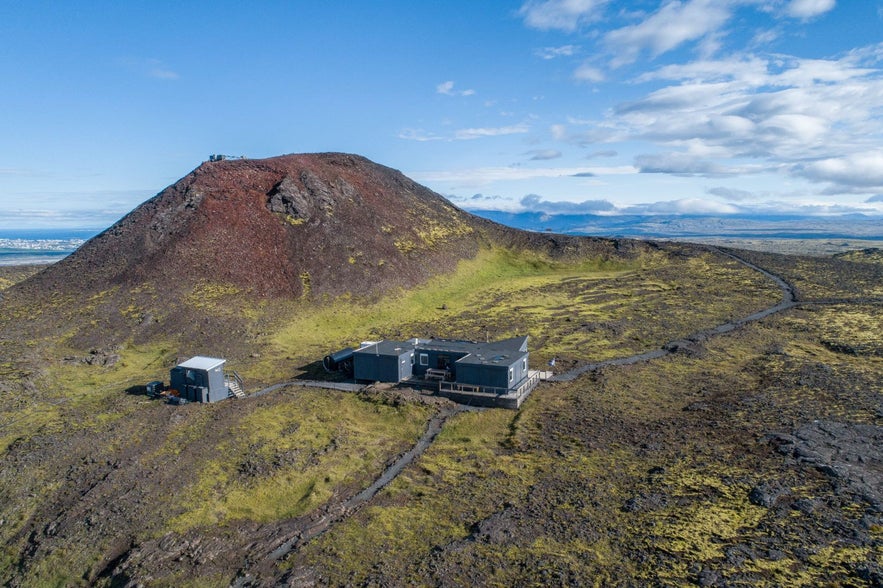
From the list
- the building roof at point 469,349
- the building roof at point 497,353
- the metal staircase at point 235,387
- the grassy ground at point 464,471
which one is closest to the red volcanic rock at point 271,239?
the grassy ground at point 464,471

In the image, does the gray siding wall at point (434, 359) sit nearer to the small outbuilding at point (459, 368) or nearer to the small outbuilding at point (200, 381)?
the small outbuilding at point (459, 368)

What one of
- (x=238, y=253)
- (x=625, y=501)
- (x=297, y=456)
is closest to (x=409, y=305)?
(x=238, y=253)

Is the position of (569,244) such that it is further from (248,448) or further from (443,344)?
(248,448)

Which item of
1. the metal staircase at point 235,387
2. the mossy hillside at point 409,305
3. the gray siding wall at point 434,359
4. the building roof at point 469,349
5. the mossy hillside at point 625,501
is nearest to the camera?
the mossy hillside at point 625,501

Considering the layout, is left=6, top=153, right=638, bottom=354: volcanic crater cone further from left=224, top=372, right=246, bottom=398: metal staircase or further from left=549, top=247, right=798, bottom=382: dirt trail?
left=549, top=247, right=798, bottom=382: dirt trail

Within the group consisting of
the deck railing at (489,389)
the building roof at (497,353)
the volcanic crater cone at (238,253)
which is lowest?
the deck railing at (489,389)
